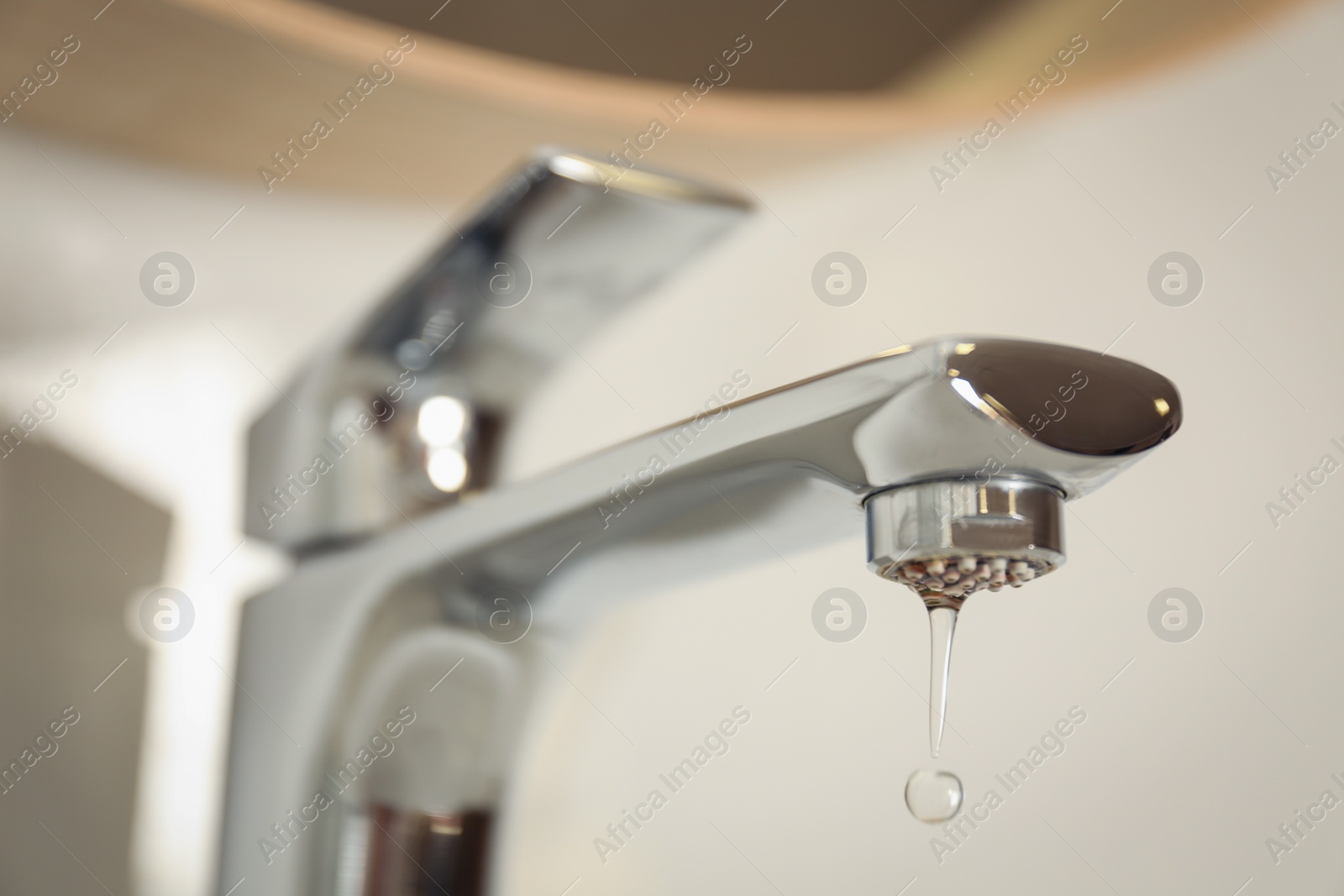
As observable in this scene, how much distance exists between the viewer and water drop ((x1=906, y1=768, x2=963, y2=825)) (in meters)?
0.29

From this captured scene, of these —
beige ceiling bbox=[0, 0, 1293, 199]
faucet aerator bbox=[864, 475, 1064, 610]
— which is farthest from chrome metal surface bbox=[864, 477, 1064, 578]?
beige ceiling bbox=[0, 0, 1293, 199]

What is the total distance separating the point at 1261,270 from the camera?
0.57 m

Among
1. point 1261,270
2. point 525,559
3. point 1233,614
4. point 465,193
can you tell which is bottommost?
point 1233,614

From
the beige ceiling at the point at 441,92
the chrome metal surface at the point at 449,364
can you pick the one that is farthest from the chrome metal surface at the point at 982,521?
the beige ceiling at the point at 441,92

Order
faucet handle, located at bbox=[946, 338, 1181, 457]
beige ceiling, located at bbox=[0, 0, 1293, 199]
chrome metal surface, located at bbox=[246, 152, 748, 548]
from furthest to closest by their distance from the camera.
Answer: beige ceiling, located at bbox=[0, 0, 1293, 199] < chrome metal surface, located at bbox=[246, 152, 748, 548] < faucet handle, located at bbox=[946, 338, 1181, 457]

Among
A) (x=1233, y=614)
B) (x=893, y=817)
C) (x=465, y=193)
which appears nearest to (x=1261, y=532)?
(x=1233, y=614)

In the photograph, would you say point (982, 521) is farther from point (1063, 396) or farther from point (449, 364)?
point (449, 364)

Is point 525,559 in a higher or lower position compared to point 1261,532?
higher

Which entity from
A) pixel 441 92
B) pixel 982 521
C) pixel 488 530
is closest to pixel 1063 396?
pixel 982 521

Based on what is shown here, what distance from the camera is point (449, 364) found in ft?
1.37

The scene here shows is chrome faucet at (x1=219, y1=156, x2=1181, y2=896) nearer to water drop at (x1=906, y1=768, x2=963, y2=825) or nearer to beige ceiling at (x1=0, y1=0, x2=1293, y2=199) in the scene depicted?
water drop at (x1=906, y1=768, x2=963, y2=825)

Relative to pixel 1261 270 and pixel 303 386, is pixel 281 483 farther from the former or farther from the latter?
pixel 1261 270

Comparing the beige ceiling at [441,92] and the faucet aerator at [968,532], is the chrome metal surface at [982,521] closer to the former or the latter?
the faucet aerator at [968,532]

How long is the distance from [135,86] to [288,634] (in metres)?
0.33
